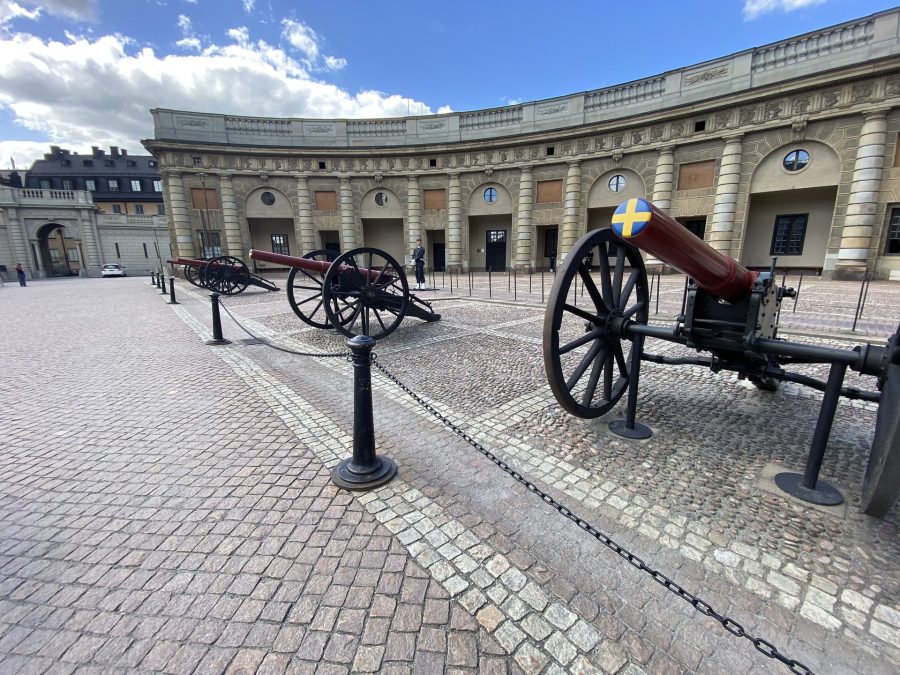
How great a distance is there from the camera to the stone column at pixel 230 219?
23859mm

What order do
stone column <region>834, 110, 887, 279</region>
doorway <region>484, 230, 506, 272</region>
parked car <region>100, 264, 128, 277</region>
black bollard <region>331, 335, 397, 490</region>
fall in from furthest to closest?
1. parked car <region>100, 264, 128, 277</region>
2. doorway <region>484, 230, 506, 272</region>
3. stone column <region>834, 110, 887, 279</region>
4. black bollard <region>331, 335, 397, 490</region>

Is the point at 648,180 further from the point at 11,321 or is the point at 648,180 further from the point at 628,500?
the point at 11,321

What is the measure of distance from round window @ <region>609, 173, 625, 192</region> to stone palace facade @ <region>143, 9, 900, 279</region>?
71 millimetres

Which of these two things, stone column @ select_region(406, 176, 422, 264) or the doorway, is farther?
the doorway

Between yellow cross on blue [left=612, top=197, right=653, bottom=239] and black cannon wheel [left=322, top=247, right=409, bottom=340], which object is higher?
yellow cross on blue [left=612, top=197, right=653, bottom=239]

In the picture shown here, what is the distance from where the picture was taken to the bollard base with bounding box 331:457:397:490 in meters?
2.69

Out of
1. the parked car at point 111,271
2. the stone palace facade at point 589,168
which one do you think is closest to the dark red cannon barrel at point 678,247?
the stone palace facade at point 589,168

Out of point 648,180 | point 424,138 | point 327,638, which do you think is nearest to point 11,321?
point 327,638

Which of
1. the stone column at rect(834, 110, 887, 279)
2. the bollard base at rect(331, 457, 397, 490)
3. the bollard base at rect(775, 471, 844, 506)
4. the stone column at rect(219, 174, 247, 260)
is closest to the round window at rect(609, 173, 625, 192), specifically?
the stone column at rect(834, 110, 887, 279)

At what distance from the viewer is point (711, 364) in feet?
10.9

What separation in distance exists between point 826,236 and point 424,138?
21.0 meters

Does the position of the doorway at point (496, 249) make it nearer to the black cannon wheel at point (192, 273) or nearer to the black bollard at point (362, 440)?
the black cannon wheel at point (192, 273)

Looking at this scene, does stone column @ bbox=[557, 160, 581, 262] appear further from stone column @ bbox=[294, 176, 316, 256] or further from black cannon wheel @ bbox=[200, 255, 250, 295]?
black cannon wheel @ bbox=[200, 255, 250, 295]

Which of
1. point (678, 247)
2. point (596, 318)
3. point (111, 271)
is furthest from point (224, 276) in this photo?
point (111, 271)
